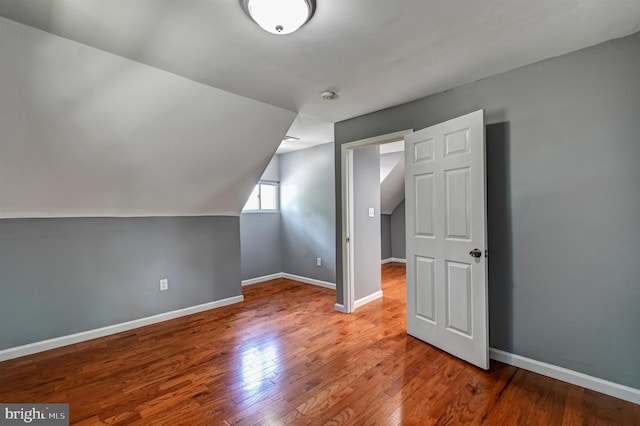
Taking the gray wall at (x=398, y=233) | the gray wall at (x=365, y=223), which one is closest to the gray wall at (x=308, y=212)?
the gray wall at (x=365, y=223)

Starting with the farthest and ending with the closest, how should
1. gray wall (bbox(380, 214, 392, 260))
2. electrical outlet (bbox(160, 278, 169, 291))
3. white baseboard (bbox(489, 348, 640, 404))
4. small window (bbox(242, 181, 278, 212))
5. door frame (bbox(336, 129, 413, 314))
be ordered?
gray wall (bbox(380, 214, 392, 260)), small window (bbox(242, 181, 278, 212)), door frame (bbox(336, 129, 413, 314)), electrical outlet (bbox(160, 278, 169, 291)), white baseboard (bbox(489, 348, 640, 404))

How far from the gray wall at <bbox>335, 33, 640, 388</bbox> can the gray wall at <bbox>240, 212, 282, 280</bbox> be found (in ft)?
11.6

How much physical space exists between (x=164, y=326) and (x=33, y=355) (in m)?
1.02

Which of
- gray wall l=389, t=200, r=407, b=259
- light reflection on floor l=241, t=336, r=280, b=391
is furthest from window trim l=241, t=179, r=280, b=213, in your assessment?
gray wall l=389, t=200, r=407, b=259

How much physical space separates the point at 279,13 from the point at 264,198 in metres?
3.86

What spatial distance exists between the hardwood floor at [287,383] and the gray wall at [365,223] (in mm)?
827

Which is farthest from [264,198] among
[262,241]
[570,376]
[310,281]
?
[570,376]

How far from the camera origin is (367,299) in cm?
385

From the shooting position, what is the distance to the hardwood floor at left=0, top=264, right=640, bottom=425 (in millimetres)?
1736

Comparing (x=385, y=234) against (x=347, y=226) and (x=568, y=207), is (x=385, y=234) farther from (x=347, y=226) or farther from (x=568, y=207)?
(x=568, y=207)

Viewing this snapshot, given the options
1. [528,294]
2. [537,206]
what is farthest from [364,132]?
[528,294]

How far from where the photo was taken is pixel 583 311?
2.02 meters

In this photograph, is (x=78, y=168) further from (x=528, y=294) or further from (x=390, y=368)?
(x=528, y=294)

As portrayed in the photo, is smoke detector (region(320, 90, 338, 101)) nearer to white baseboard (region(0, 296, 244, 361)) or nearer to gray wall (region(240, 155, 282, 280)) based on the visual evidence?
gray wall (region(240, 155, 282, 280))
